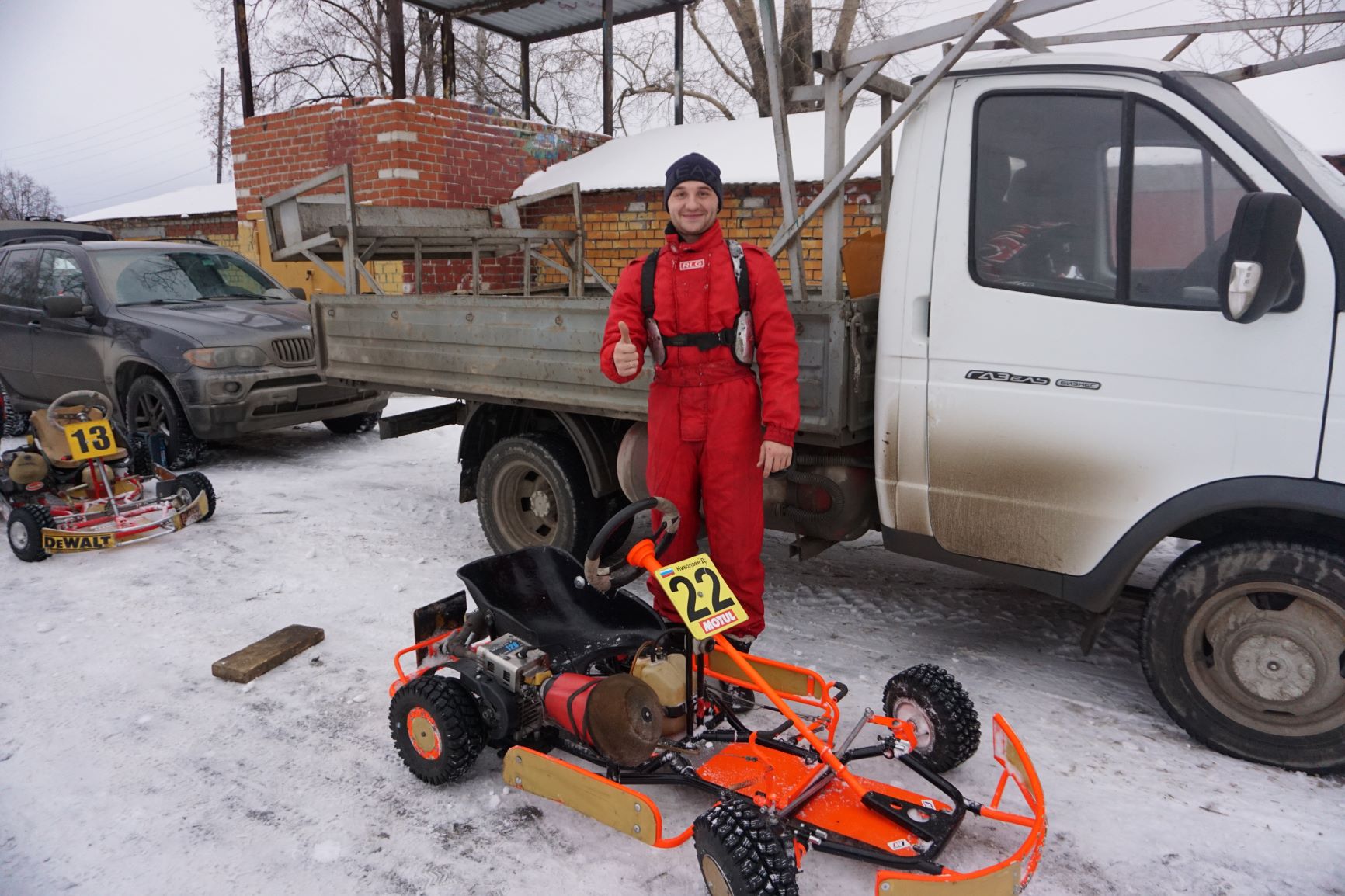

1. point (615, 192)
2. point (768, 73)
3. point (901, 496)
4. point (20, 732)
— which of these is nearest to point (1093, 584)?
point (901, 496)

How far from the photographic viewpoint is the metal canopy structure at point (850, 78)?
3129 mm

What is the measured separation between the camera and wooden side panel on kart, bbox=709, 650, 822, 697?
9.91 ft

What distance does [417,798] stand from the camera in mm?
2877

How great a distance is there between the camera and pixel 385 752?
10.3 ft

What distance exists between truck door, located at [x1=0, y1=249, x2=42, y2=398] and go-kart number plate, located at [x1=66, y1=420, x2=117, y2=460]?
3487 mm

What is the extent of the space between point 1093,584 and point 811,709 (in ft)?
3.52

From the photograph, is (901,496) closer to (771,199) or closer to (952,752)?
(952,752)

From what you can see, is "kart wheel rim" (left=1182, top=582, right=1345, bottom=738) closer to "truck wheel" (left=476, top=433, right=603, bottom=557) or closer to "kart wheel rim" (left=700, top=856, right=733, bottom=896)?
"kart wheel rim" (left=700, top=856, right=733, bottom=896)

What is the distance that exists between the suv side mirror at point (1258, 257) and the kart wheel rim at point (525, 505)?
3.16 m

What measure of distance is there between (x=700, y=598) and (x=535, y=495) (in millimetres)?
2404

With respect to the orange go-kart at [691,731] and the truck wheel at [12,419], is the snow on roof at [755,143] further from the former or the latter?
the truck wheel at [12,419]

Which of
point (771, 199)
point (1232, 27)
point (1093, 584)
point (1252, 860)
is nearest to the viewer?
point (1252, 860)

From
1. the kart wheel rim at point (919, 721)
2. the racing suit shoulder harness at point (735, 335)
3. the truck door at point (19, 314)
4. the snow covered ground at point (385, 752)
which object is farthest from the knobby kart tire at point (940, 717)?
the truck door at point (19, 314)

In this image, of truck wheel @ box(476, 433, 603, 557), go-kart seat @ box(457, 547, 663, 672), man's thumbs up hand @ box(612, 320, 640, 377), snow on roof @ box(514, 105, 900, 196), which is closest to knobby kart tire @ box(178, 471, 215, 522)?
truck wheel @ box(476, 433, 603, 557)
